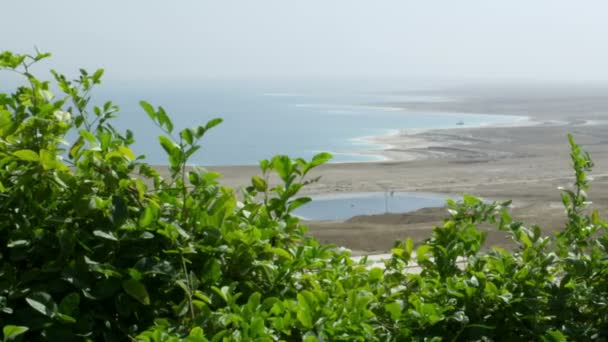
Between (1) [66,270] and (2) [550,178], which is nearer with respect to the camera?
(1) [66,270]

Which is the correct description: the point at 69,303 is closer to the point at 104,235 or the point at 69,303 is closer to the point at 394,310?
the point at 104,235

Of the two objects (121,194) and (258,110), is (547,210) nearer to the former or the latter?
(121,194)

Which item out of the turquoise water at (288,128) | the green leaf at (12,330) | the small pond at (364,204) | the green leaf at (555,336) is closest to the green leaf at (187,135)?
the green leaf at (12,330)

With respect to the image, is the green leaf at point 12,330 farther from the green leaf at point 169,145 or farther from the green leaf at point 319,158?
the green leaf at point 319,158

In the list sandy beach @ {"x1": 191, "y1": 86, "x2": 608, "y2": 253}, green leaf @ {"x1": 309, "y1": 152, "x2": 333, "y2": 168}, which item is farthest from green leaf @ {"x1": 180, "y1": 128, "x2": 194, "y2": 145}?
sandy beach @ {"x1": 191, "y1": 86, "x2": 608, "y2": 253}

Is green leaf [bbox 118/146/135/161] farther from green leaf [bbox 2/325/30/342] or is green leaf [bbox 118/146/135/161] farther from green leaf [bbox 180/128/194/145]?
green leaf [bbox 2/325/30/342]

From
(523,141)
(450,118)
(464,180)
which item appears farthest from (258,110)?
(464,180)
